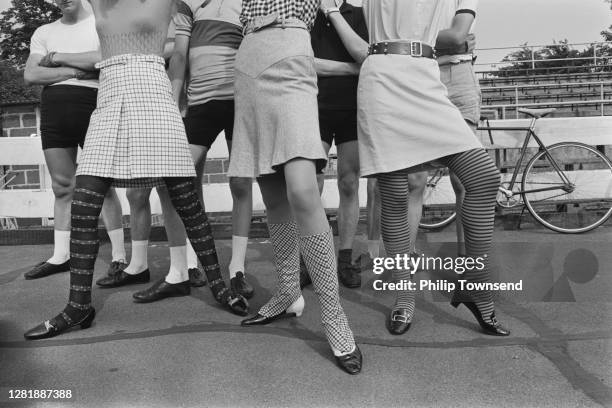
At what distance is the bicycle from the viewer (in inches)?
216

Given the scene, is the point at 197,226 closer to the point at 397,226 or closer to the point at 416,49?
the point at 397,226

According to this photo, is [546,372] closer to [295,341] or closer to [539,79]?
[295,341]

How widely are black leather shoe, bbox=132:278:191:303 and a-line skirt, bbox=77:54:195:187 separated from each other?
0.70 m

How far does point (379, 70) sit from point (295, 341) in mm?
1186

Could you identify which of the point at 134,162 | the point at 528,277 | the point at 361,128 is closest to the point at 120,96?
the point at 134,162

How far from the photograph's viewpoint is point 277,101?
2424 millimetres

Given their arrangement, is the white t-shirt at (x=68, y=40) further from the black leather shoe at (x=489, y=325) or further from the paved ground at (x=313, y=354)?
the black leather shoe at (x=489, y=325)

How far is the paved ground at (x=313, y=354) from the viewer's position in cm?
203

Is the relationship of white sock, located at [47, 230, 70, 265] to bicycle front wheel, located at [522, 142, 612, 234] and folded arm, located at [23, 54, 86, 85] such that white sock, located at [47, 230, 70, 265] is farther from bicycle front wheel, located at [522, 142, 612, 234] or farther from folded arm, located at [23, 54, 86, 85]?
bicycle front wheel, located at [522, 142, 612, 234]

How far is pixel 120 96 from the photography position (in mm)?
2727

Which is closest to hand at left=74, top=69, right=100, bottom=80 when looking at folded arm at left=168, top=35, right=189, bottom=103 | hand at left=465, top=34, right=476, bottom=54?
folded arm at left=168, top=35, right=189, bottom=103

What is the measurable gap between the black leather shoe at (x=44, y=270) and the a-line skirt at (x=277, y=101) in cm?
202

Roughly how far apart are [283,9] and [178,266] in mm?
Answer: 1532

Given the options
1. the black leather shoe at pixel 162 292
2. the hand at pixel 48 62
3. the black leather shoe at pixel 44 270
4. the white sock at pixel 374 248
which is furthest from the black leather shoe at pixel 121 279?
the white sock at pixel 374 248
